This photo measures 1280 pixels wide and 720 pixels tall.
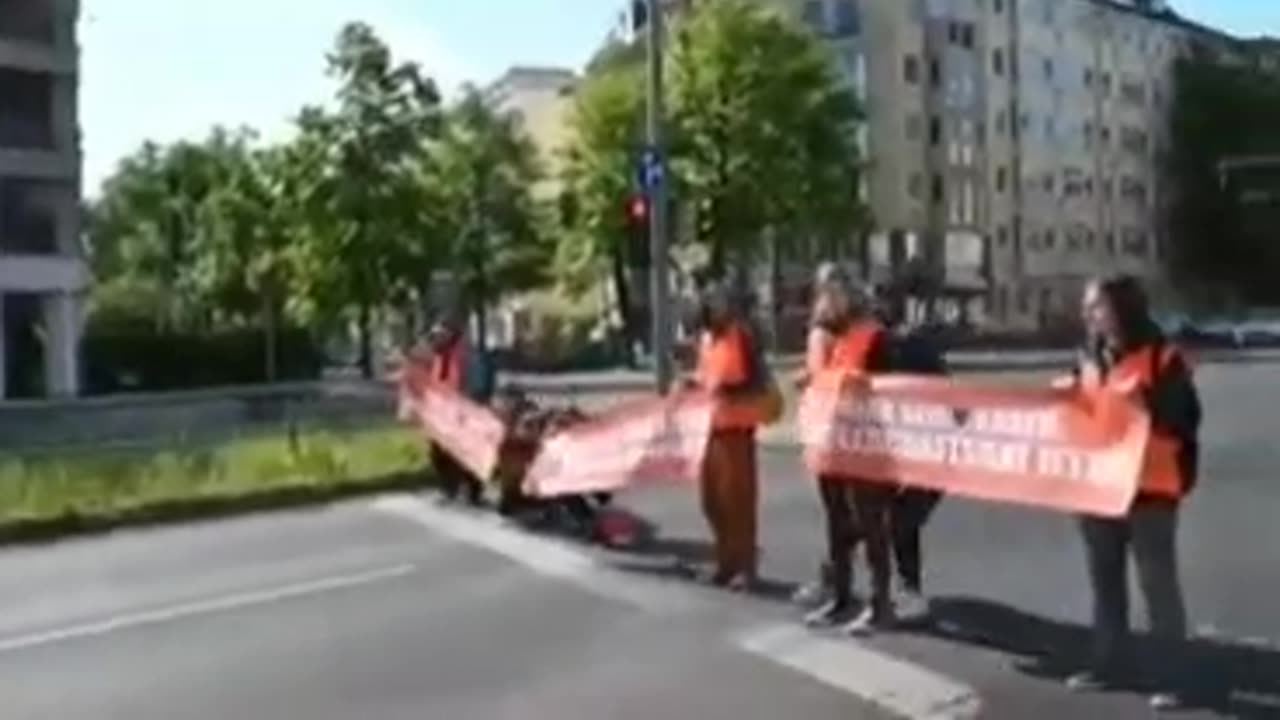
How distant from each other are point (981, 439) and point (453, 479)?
11.7 metres

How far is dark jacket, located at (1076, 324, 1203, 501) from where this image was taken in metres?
10.5

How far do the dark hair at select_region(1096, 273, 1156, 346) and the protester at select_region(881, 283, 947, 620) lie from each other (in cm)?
289

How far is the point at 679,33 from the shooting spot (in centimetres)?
8131

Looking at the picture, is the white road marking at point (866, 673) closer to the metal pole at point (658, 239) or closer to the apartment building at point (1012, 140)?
the metal pole at point (658, 239)

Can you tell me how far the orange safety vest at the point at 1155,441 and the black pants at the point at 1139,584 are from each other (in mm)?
97

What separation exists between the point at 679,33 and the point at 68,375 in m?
22.8

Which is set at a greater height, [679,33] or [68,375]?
[679,33]

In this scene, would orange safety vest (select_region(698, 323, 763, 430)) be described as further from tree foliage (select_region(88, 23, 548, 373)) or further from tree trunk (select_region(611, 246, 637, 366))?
tree trunk (select_region(611, 246, 637, 366))

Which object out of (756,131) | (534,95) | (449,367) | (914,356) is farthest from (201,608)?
(534,95)

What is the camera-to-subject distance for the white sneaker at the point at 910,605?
13.1 meters

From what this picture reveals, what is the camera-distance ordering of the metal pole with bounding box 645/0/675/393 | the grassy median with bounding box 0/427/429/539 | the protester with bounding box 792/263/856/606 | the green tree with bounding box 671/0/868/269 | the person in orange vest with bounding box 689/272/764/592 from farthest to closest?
the green tree with bounding box 671/0/868/269 → the metal pole with bounding box 645/0/675/393 → the grassy median with bounding box 0/427/429/539 → the person in orange vest with bounding box 689/272/764/592 → the protester with bounding box 792/263/856/606

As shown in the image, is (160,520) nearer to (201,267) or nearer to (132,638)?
(132,638)

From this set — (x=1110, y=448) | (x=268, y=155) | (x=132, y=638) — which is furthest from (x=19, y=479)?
(x=268, y=155)

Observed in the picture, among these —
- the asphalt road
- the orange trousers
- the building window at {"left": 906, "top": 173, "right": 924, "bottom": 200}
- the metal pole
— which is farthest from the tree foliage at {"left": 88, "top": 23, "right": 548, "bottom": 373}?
the orange trousers
